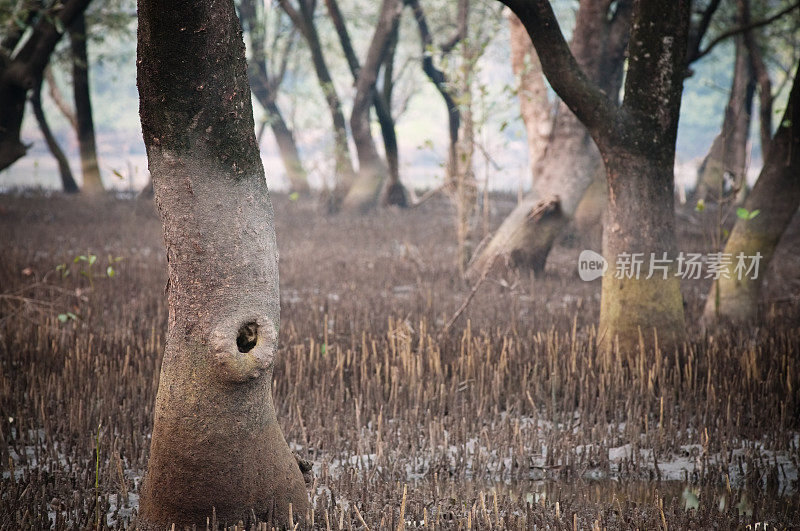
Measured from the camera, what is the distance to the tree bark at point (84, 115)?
1364 cm

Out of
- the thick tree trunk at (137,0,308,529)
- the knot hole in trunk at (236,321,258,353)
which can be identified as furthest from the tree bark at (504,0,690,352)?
the knot hole in trunk at (236,321,258,353)

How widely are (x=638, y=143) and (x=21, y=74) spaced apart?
6622 millimetres

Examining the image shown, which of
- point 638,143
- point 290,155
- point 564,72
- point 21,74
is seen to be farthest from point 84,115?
point 638,143

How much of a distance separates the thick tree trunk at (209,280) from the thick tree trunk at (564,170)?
553 centimetres

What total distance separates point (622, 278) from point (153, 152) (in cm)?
343

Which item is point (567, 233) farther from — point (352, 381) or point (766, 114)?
point (352, 381)

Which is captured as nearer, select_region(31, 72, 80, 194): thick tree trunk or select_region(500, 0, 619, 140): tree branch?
select_region(500, 0, 619, 140): tree branch

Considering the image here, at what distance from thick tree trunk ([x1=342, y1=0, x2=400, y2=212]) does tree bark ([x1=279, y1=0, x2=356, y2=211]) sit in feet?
1.01

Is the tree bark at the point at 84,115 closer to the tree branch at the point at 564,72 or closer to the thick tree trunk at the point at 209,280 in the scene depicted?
the tree branch at the point at 564,72

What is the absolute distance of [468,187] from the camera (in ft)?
26.8

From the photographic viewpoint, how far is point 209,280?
8.62ft

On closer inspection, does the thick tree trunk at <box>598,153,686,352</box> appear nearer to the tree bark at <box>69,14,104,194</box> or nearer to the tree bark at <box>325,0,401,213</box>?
the tree bark at <box>325,0,401,213</box>

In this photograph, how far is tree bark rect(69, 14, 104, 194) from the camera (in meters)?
13.6

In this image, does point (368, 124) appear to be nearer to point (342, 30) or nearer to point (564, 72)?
point (342, 30)
